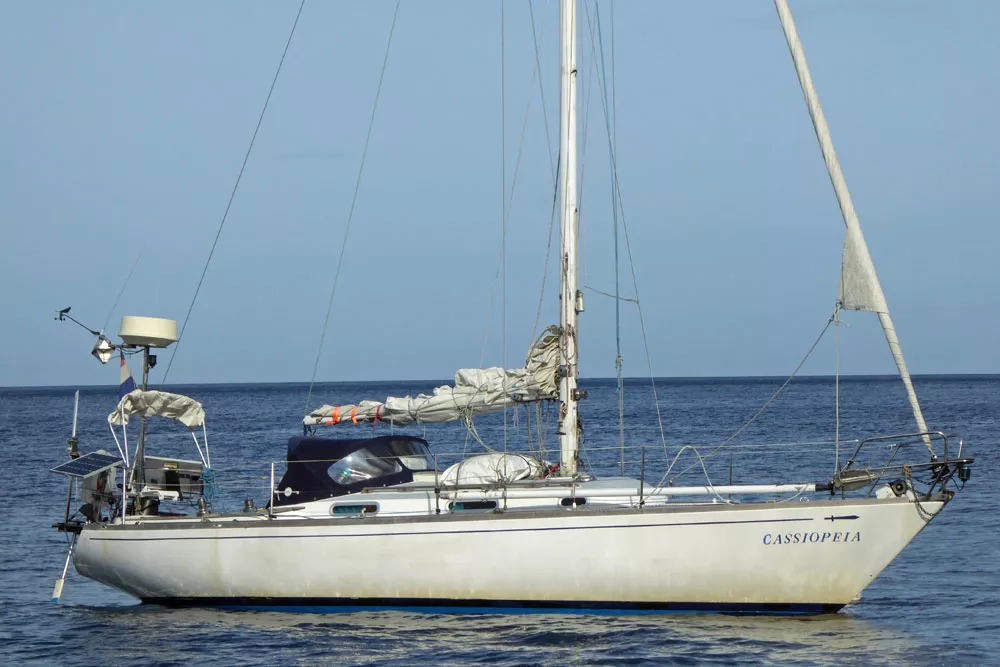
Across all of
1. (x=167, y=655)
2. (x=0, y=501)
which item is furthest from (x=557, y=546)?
(x=0, y=501)

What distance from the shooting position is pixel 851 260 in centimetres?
1563

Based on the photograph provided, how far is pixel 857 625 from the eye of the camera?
1570 cm

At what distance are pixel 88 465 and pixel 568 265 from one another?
8190mm

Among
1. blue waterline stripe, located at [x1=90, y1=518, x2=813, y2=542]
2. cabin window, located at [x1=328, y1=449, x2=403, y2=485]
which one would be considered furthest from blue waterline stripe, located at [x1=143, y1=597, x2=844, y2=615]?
cabin window, located at [x1=328, y1=449, x2=403, y2=485]

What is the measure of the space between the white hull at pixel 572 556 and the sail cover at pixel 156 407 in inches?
85.5

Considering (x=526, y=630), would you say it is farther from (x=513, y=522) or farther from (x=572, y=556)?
(x=513, y=522)

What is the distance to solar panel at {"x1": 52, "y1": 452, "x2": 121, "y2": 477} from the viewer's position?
17.6 metres

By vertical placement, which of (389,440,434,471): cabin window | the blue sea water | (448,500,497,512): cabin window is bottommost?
the blue sea water

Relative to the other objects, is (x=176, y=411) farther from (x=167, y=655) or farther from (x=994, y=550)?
(x=994, y=550)

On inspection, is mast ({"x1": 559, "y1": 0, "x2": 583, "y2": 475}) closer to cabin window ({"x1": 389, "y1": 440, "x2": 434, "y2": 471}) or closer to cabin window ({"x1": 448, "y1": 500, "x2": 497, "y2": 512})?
cabin window ({"x1": 448, "y1": 500, "x2": 497, "y2": 512})

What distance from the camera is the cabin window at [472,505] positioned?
16578mm

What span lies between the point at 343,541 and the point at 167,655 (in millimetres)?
2748

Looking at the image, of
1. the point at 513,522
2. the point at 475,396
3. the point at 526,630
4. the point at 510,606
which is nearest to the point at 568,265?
the point at 475,396

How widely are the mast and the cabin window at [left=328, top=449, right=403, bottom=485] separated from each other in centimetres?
289
